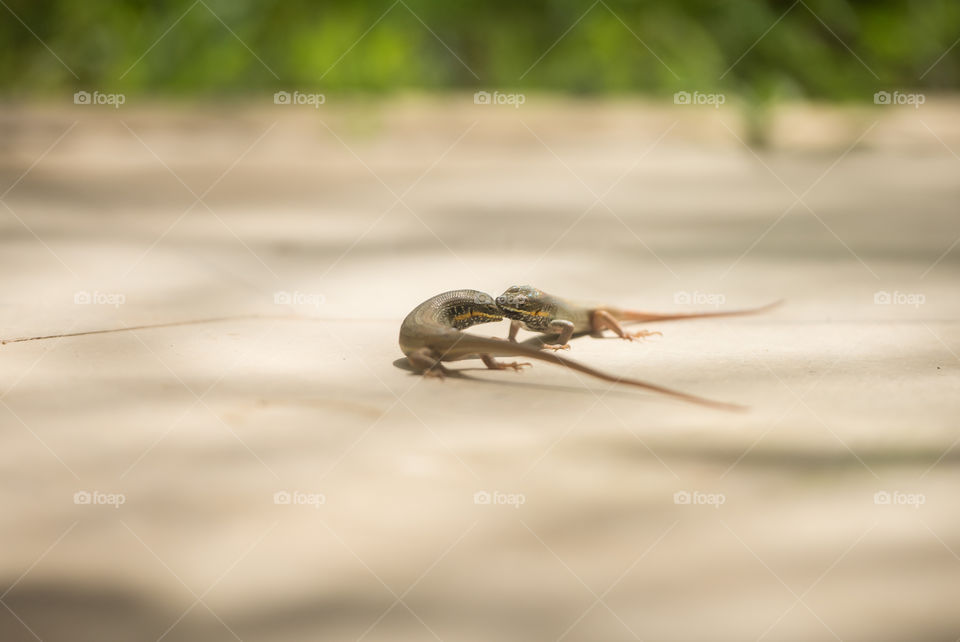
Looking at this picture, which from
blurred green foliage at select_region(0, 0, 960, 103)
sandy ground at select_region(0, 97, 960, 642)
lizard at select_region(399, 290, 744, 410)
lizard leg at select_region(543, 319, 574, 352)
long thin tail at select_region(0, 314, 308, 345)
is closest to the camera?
sandy ground at select_region(0, 97, 960, 642)

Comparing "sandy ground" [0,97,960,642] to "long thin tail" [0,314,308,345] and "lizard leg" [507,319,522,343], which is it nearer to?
"long thin tail" [0,314,308,345]

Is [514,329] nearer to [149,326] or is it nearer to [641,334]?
[641,334]

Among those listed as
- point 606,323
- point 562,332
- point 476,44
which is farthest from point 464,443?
point 476,44

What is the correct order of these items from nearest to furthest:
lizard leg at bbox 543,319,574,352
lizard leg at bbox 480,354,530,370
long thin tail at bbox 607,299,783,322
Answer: lizard leg at bbox 480,354,530,370 < lizard leg at bbox 543,319,574,352 < long thin tail at bbox 607,299,783,322

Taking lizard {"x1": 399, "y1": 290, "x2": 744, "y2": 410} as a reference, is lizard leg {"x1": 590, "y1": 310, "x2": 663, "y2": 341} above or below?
above

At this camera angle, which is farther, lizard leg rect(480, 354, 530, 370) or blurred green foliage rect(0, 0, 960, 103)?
blurred green foliage rect(0, 0, 960, 103)

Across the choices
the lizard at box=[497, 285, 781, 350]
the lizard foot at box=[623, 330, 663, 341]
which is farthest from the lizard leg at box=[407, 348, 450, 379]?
the lizard foot at box=[623, 330, 663, 341]

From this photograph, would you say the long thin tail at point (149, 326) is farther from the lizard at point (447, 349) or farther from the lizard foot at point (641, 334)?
the lizard foot at point (641, 334)
